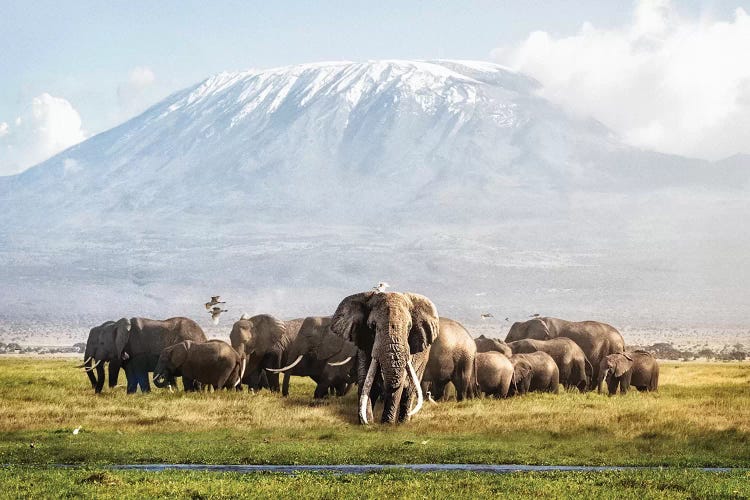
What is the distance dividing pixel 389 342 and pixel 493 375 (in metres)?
9.29

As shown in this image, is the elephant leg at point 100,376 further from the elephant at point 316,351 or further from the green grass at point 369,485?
the green grass at point 369,485

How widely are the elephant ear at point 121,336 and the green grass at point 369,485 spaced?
76.1 feet

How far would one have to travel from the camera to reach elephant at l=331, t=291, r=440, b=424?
112 feet

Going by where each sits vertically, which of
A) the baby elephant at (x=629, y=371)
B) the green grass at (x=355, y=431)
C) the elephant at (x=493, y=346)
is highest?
the elephant at (x=493, y=346)

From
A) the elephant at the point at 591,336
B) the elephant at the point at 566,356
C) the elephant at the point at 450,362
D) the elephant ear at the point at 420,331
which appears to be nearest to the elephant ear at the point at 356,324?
the elephant ear at the point at 420,331

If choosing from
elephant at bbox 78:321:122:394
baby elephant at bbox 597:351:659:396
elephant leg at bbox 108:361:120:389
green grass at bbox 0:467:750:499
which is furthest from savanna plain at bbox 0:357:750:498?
elephant leg at bbox 108:361:120:389

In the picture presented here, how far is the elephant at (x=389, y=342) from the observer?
34281mm

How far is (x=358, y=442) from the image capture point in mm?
30859

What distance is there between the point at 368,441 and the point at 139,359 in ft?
67.1

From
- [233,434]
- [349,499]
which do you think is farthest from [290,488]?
[233,434]

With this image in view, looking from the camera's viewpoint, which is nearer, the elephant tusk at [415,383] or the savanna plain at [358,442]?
the savanna plain at [358,442]

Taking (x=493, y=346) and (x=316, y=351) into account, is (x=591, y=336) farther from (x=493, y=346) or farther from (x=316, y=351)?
(x=316, y=351)

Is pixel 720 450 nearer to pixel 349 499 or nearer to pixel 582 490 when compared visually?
pixel 582 490

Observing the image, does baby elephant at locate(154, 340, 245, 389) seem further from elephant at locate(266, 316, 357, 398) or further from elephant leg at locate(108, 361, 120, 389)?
elephant leg at locate(108, 361, 120, 389)
